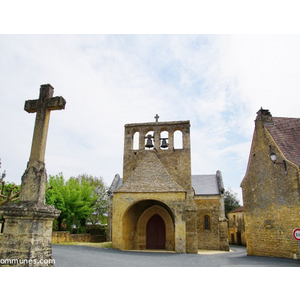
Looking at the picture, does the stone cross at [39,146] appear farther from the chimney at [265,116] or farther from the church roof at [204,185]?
the church roof at [204,185]

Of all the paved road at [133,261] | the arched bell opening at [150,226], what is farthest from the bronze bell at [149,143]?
the paved road at [133,261]

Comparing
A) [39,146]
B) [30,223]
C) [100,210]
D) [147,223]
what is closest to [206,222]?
[147,223]

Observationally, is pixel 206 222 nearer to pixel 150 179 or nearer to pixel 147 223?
pixel 147 223

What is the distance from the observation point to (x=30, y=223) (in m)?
4.65

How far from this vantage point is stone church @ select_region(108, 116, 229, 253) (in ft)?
50.0

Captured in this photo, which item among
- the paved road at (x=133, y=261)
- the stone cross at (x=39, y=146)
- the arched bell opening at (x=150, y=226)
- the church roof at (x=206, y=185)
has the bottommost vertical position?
the paved road at (x=133, y=261)

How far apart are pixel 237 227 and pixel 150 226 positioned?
2023cm

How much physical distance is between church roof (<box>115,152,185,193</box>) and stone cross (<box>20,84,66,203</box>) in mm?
10417

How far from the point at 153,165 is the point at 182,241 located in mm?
5769

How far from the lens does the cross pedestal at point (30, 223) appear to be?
453 cm

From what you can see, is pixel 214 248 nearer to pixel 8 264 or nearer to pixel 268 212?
pixel 268 212

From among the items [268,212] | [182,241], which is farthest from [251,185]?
[182,241]

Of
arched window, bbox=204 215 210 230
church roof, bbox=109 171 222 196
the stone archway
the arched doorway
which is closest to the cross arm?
the stone archway

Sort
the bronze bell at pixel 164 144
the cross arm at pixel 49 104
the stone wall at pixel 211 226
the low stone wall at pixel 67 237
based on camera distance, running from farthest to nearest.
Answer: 1. the stone wall at pixel 211 226
2. the bronze bell at pixel 164 144
3. the low stone wall at pixel 67 237
4. the cross arm at pixel 49 104
